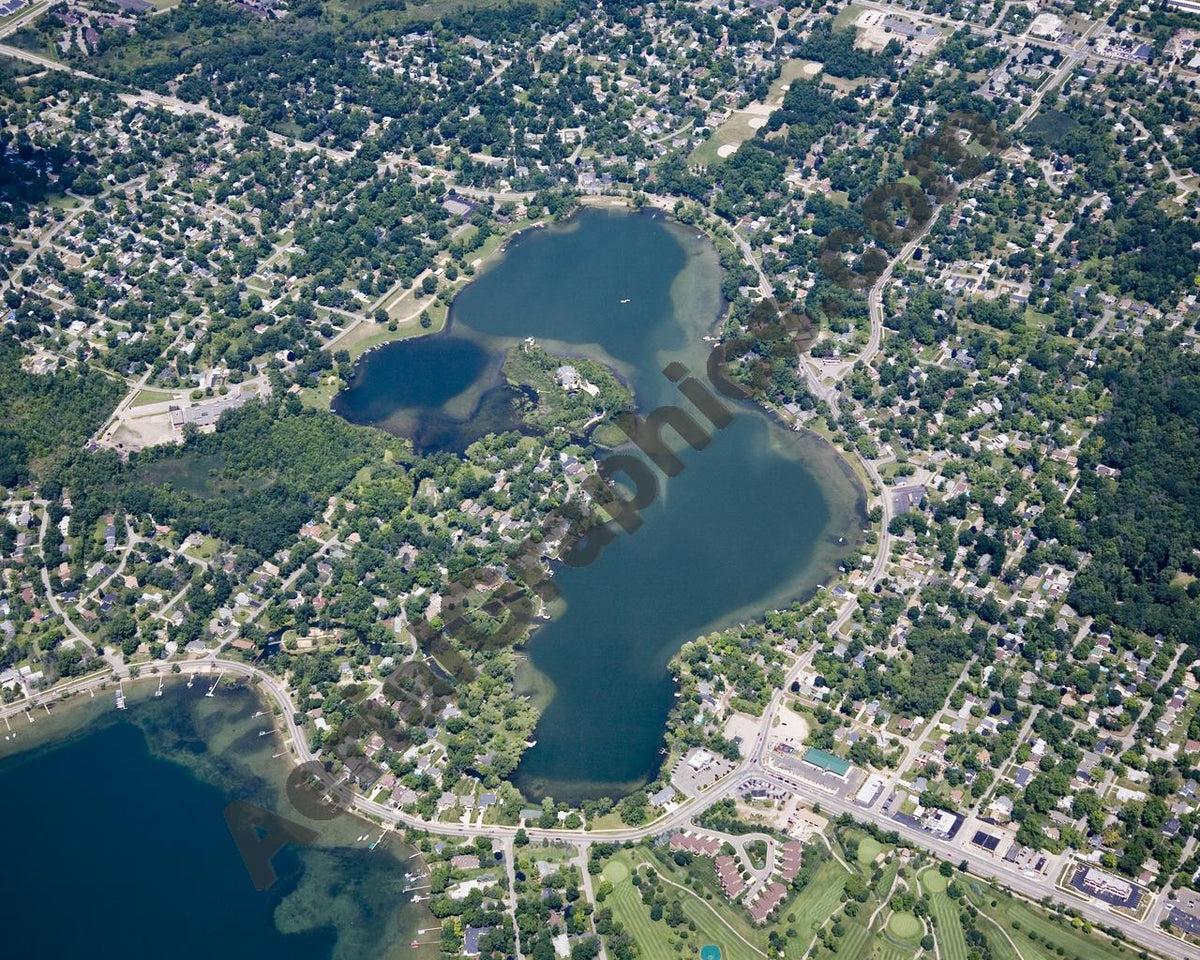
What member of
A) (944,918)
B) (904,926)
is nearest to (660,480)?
(904,926)

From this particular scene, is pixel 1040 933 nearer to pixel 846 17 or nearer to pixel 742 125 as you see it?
pixel 742 125

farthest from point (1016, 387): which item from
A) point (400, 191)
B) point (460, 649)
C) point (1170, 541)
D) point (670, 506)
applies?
point (400, 191)

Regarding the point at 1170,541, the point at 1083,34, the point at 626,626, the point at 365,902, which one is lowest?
the point at 365,902

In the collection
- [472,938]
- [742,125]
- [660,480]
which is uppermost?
[742,125]

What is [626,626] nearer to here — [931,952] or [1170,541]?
[931,952]

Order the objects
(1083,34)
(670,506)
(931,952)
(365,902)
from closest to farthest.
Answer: (931,952) < (365,902) < (670,506) < (1083,34)

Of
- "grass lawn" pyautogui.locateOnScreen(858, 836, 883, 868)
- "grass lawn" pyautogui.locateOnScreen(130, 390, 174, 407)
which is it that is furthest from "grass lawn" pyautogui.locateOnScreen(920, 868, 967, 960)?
"grass lawn" pyautogui.locateOnScreen(130, 390, 174, 407)

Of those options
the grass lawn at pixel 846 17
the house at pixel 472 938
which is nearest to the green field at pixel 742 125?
the grass lawn at pixel 846 17

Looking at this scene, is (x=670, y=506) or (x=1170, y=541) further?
(x=670, y=506)

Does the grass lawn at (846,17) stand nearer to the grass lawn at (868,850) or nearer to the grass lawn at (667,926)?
the grass lawn at (868,850)
